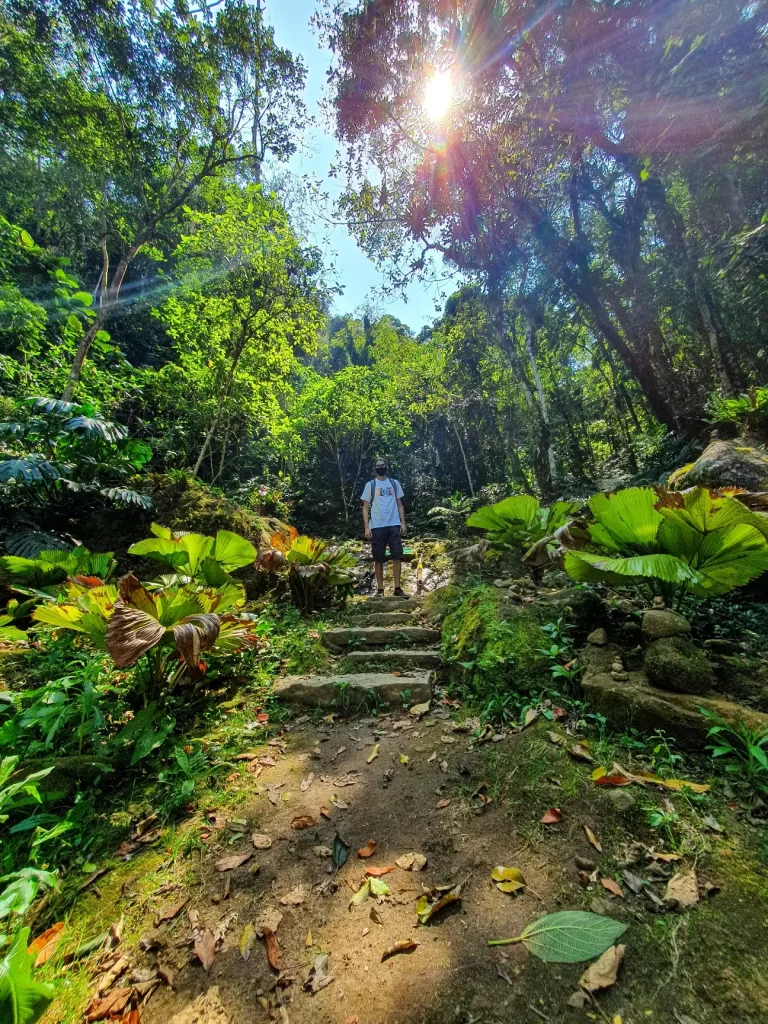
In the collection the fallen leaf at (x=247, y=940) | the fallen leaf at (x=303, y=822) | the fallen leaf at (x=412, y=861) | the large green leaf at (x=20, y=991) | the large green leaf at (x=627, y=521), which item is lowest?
the fallen leaf at (x=247, y=940)

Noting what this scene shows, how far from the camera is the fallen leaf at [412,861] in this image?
1.54m

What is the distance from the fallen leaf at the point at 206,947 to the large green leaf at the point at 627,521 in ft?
8.90

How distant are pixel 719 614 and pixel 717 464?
200 cm

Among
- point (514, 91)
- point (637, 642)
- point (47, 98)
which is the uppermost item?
point (47, 98)

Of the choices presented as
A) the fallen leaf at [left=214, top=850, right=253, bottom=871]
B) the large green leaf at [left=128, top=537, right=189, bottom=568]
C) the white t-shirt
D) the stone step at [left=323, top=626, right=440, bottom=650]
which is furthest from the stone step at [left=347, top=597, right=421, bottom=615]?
the fallen leaf at [left=214, top=850, right=253, bottom=871]

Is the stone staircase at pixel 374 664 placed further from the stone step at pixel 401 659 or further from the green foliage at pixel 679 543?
the green foliage at pixel 679 543

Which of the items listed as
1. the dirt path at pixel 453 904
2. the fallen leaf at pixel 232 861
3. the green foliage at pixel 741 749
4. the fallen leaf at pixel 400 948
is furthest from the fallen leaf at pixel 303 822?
the green foliage at pixel 741 749

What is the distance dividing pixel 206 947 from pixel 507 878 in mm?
1047

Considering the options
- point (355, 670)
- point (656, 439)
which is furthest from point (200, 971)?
point (656, 439)

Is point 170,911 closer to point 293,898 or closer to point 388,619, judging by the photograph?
point 293,898

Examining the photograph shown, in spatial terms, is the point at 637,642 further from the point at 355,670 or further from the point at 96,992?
the point at 96,992

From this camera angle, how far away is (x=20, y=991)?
0.94 meters

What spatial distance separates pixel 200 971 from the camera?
4.06 ft

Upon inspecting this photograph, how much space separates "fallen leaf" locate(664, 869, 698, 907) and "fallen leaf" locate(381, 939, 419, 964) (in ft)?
2.63
